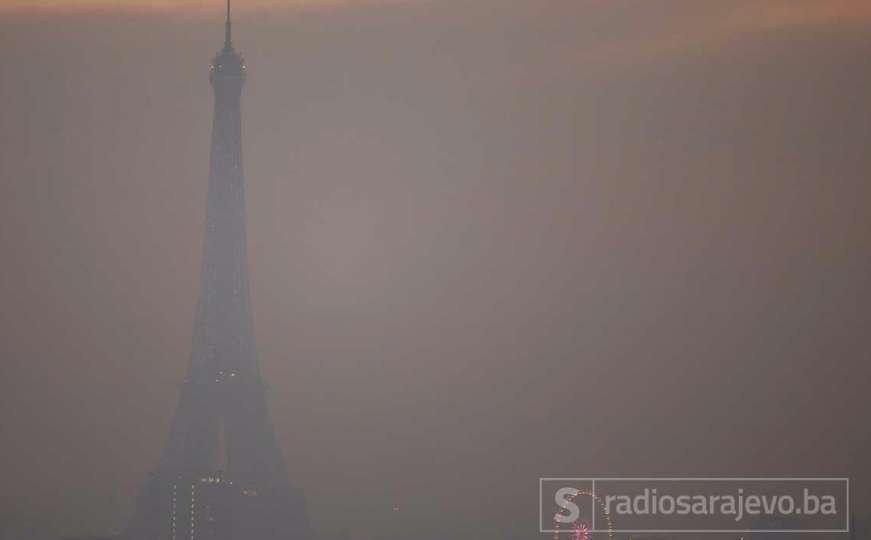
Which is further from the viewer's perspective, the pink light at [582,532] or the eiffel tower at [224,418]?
the eiffel tower at [224,418]

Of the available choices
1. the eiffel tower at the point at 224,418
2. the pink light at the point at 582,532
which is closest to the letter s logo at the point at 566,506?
the pink light at the point at 582,532

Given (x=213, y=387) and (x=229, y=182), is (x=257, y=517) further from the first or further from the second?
(x=229, y=182)

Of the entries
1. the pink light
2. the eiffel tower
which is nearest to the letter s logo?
the pink light

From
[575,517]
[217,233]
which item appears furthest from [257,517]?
[575,517]

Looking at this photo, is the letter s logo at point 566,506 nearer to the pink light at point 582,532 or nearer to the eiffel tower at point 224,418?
the pink light at point 582,532

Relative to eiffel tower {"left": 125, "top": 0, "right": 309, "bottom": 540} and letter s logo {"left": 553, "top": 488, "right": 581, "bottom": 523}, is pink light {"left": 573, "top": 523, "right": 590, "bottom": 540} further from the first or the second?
eiffel tower {"left": 125, "top": 0, "right": 309, "bottom": 540}
